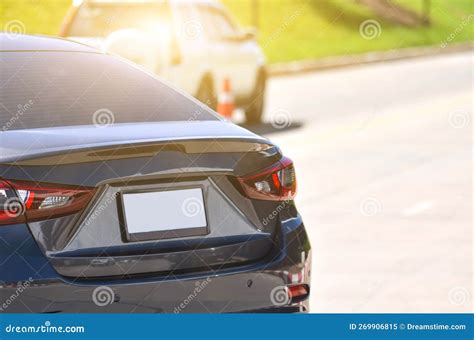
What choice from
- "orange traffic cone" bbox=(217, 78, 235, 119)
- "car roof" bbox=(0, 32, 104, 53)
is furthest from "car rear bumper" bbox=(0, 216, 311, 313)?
"orange traffic cone" bbox=(217, 78, 235, 119)

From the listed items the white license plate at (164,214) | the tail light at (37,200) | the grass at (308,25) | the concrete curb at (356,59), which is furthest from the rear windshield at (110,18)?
the grass at (308,25)

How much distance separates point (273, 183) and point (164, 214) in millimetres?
513

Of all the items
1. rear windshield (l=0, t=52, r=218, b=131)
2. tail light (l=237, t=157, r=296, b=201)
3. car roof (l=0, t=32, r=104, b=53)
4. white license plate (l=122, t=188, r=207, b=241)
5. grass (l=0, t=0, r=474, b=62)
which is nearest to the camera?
white license plate (l=122, t=188, r=207, b=241)

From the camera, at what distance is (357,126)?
17.8m

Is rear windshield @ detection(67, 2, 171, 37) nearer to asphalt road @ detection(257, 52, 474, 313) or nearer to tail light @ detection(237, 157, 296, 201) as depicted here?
asphalt road @ detection(257, 52, 474, 313)

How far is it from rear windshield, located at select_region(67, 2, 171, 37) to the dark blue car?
948cm

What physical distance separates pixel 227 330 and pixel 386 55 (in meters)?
35.8

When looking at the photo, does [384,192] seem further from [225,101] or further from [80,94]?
[80,94]

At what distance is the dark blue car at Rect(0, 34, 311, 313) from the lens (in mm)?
4055

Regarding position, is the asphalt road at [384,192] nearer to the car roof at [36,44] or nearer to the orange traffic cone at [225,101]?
the orange traffic cone at [225,101]

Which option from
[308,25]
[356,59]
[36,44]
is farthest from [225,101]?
[308,25]

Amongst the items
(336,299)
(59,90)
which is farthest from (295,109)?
(59,90)

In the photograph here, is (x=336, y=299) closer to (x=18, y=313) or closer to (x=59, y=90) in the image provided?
(x=59, y=90)

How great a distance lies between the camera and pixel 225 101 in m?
15.5
